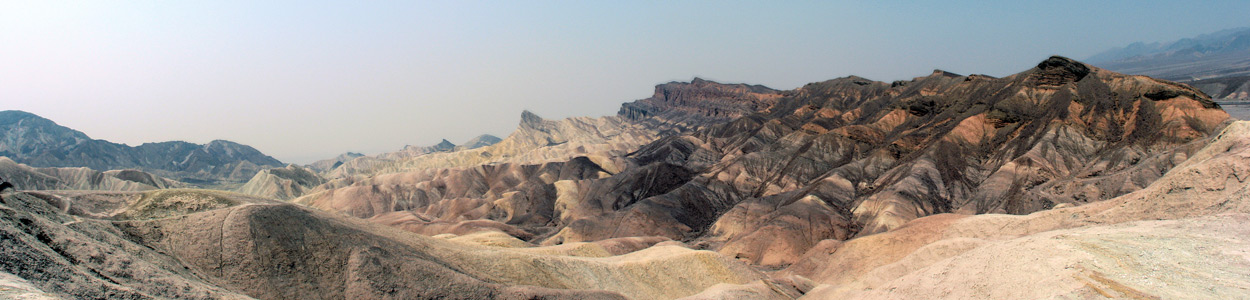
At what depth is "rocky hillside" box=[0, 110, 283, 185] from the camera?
169488mm

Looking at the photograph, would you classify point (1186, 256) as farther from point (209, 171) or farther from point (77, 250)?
point (209, 171)

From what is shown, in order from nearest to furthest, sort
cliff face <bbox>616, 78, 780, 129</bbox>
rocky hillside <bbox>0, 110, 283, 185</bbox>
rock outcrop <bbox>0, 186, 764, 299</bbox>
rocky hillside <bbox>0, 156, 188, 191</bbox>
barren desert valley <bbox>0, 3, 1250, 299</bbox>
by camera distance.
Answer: rock outcrop <bbox>0, 186, 764, 299</bbox>, barren desert valley <bbox>0, 3, 1250, 299</bbox>, rocky hillside <bbox>0, 156, 188, 191</bbox>, rocky hillside <bbox>0, 110, 283, 185</bbox>, cliff face <bbox>616, 78, 780, 129</bbox>

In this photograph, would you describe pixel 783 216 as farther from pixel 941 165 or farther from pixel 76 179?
pixel 76 179

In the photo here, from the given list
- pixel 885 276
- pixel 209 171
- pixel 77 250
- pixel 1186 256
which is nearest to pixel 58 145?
pixel 209 171

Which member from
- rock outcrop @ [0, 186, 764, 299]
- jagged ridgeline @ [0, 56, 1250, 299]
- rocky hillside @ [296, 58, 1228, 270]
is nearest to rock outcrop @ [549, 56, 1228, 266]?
rocky hillside @ [296, 58, 1228, 270]

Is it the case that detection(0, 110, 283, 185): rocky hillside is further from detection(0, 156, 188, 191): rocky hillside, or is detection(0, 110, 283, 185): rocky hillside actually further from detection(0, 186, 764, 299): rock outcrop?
detection(0, 186, 764, 299): rock outcrop

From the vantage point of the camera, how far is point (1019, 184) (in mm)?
60531

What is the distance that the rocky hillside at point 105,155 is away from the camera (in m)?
169

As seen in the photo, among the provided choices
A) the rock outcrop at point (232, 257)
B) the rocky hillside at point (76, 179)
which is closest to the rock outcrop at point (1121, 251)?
the rock outcrop at point (232, 257)

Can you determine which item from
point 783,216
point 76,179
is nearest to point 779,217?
point 783,216

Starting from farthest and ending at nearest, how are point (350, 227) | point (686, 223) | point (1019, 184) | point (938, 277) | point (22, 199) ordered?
point (686, 223)
point (1019, 184)
point (350, 227)
point (938, 277)
point (22, 199)

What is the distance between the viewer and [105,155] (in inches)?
6964

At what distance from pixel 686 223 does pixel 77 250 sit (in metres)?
57.4

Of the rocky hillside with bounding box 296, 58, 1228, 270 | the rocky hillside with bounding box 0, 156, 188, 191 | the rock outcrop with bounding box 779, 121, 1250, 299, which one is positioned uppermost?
the rocky hillside with bounding box 0, 156, 188, 191
